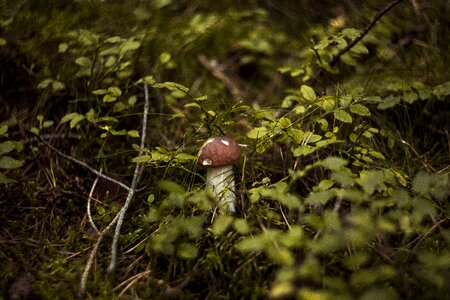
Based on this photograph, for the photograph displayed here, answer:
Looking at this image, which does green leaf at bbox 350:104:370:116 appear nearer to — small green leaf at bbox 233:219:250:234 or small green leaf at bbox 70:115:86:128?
small green leaf at bbox 233:219:250:234

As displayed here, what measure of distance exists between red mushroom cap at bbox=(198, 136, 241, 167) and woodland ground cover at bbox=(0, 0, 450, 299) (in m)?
0.11

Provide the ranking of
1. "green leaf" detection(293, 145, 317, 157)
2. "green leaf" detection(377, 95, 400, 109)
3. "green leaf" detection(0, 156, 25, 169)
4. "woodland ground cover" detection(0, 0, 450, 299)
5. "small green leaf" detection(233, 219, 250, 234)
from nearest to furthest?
"small green leaf" detection(233, 219, 250, 234) < "woodland ground cover" detection(0, 0, 450, 299) < "green leaf" detection(293, 145, 317, 157) < "green leaf" detection(0, 156, 25, 169) < "green leaf" detection(377, 95, 400, 109)

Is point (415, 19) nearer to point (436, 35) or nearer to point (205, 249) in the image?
point (436, 35)

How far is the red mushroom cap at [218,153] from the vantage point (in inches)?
83.0

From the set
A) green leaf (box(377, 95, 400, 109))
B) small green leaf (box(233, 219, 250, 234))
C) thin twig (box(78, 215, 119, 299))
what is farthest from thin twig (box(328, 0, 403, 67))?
thin twig (box(78, 215, 119, 299))

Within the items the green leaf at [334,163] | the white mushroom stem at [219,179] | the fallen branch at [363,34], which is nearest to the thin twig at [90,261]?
the white mushroom stem at [219,179]

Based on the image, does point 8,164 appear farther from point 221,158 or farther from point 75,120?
point 221,158

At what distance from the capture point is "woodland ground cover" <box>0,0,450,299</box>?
5.23ft

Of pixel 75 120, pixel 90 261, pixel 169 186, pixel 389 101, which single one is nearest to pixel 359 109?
pixel 389 101

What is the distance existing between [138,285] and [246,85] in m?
2.90

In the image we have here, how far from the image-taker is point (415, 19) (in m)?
3.33

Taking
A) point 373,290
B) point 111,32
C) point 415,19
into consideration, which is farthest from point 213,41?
point 373,290

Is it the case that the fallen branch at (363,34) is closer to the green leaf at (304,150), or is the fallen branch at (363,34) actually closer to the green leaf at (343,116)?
the green leaf at (343,116)

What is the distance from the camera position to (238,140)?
281cm
